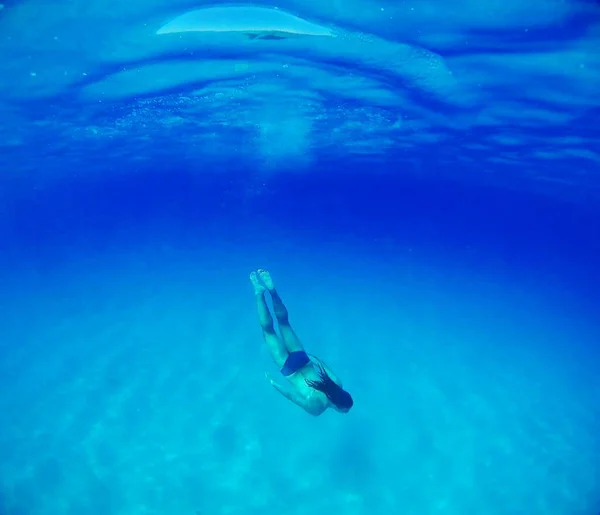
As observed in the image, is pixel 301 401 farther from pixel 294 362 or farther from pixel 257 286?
pixel 257 286

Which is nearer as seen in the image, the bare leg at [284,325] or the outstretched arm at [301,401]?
the outstretched arm at [301,401]

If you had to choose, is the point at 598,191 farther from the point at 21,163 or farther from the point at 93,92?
the point at 21,163

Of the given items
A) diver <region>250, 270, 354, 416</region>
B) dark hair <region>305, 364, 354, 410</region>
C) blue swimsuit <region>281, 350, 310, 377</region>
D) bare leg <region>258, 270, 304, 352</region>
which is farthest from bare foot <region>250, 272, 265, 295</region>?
dark hair <region>305, 364, 354, 410</region>

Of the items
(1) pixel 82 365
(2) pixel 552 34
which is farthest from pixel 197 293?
(2) pixel 552 34

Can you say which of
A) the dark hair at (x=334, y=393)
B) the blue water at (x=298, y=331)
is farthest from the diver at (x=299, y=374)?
the blue water at (x=298, y=331)

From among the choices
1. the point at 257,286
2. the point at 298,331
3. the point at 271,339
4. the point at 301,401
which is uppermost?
the point at 257,286

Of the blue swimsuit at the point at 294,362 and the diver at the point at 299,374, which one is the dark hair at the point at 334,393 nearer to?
the diver at the point at 299,374

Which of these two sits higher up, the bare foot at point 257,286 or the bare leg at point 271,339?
the bare foot at point 257,286

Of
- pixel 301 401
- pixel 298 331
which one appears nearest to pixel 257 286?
pixel 301 401

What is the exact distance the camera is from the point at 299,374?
8805 millimetres

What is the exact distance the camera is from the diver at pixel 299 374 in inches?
300

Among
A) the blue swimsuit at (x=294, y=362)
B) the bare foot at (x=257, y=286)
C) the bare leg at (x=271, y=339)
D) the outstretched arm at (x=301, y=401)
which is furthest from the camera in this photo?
the bare foot at (x=257, y=286)

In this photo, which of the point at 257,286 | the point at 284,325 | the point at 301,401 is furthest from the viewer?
the point at 257,286

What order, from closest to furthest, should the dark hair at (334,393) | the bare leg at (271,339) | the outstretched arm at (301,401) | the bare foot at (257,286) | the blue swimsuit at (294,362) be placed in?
the dark hair at (334,393), the outstretched arm at (301,401), the blue swimsuit at (294,362), the bare leg at (271,339), the bare foot at (257,286)
